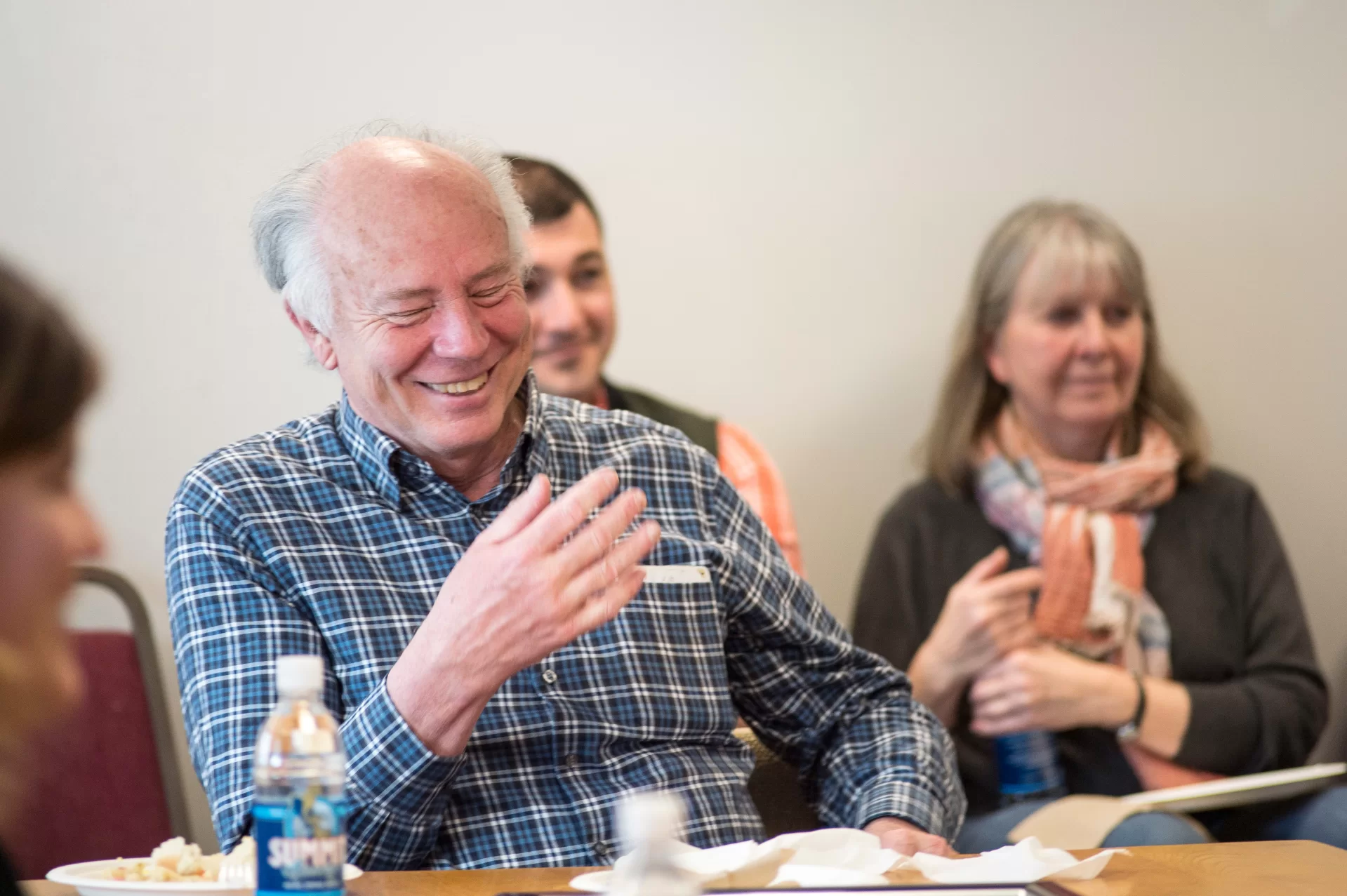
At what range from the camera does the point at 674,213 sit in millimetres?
2525

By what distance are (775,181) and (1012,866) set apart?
1738 millimetres

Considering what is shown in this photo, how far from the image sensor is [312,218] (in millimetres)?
1515

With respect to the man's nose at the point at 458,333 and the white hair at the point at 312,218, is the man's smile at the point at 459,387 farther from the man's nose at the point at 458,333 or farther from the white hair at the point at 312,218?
the white hair at the point at 312,218

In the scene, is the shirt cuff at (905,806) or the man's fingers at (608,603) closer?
the man's fingers at (608,603)

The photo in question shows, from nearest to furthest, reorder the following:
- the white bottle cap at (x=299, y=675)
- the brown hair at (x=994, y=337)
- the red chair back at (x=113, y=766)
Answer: the white bottle cap at (x=299, y=675) → the red chair back at (x=113, y=766) → the brown hair at (x=994, y=337)

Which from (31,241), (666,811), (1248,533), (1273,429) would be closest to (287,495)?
(666,811)

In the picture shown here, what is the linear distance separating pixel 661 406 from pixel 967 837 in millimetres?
836

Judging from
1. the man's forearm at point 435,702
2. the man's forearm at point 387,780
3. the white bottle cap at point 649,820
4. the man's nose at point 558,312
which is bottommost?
the man's forearm at point 387,780

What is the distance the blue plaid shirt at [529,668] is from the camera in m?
1.29

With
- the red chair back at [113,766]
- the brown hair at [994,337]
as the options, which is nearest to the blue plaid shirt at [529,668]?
A: the red chair back at [113,766]

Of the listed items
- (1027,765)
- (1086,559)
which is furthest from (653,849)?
(1086,559)

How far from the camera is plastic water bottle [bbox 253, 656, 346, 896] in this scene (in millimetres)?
813

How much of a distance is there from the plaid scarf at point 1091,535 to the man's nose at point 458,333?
4.05 feet

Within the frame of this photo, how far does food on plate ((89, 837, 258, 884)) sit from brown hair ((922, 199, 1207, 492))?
5.43ft
